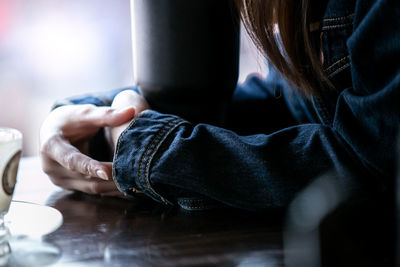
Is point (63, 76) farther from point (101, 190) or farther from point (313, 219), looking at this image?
point (313, 219)

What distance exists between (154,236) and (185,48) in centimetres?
26

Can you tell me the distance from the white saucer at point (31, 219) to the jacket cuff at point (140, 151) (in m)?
0.09

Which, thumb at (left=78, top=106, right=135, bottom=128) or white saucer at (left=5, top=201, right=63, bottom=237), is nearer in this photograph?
white saucer at (left=5, top=201, right=63, bottom=237)

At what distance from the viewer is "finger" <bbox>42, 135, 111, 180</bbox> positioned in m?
0.59

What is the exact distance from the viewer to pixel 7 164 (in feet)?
1.56

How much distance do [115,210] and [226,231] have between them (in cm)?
16

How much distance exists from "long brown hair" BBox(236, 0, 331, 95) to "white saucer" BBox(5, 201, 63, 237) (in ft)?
1.12

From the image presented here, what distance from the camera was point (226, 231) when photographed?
0.50 metres

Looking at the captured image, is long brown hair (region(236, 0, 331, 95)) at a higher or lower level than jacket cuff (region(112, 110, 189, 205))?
higher

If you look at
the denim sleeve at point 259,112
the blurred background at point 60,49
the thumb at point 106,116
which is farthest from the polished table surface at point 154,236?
the blurred background at point 60,49

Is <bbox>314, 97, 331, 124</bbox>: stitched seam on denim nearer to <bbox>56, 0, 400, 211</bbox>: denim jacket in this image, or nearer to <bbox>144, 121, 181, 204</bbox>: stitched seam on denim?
<bbox>56, 0, 400, 211</bbox>: denim jacket

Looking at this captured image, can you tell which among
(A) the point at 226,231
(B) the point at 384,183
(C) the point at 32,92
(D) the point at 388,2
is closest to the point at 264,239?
(A) the point at 226,231

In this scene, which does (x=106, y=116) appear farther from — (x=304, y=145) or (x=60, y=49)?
(x=60, y=49)

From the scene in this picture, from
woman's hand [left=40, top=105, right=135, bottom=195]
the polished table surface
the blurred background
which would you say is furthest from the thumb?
the blurred background
